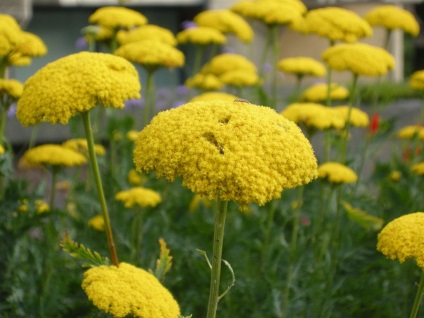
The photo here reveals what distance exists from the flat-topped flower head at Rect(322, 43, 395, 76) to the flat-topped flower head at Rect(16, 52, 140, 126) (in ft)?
4.39

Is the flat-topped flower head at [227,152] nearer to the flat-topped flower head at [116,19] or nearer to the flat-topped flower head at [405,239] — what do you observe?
the flat-topped flower head at [405,239]

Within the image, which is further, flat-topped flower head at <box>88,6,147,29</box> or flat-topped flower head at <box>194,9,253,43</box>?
flat-topped flower head at <box>194,9,253,43</box>

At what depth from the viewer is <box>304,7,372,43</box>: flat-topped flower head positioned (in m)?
3.77

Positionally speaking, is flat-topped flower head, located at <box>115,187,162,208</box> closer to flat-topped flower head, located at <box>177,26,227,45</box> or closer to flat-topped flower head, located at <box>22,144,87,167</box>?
flat-topped flower head, located at <box>22,144,87,167</box>

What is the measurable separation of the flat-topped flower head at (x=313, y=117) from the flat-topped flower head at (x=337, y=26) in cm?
46

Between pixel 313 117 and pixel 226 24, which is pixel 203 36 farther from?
pixel 313 117

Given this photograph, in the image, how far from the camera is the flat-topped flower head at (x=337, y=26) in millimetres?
3766

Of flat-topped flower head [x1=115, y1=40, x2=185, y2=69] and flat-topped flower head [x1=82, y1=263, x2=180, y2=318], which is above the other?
flat-topped flower head [x1=115, y1=40, x2=185, y2=69]

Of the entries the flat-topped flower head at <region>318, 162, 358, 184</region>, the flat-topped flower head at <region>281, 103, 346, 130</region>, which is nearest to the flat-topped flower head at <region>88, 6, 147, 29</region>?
the flat-topped flower head at <region>281, 103, 346, 130</region>

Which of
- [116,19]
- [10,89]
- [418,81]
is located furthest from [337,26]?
[10,89]

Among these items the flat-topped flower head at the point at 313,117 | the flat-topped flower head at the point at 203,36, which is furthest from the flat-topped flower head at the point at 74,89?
the flat-topped flower head at the point at 203,36

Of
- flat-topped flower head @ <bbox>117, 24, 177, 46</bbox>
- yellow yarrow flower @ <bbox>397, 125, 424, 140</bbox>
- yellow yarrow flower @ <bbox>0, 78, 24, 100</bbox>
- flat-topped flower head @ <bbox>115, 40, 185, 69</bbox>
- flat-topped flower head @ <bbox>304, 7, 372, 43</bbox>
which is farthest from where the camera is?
yellow yarrow flower @ <bbox>397, 125, 424, 140</bbox>

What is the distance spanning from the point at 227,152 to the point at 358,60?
1805 mm

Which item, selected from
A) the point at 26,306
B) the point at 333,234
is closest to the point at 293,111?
the point at 333,234
